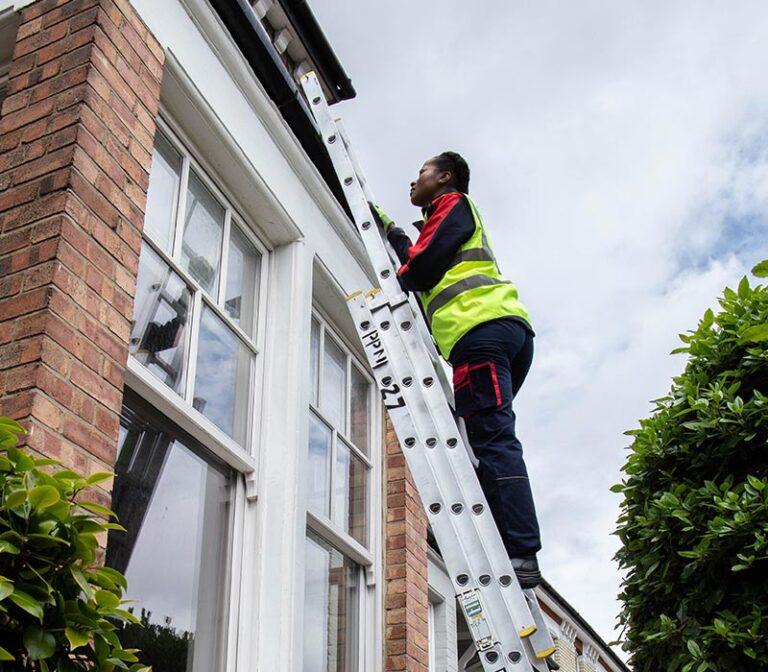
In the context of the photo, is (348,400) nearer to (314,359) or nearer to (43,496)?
(314,359)

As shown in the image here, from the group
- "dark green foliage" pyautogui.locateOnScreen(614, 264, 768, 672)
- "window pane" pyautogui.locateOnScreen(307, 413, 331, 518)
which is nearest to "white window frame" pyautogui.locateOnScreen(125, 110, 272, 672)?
"window pane" pyautogui.locateOnScreen(307, 413, 331, 518)

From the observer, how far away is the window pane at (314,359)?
19.0 ft

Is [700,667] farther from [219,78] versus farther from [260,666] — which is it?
[219,78]

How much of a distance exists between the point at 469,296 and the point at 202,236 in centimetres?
152

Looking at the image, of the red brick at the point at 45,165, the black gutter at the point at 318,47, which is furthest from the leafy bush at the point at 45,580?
the black gutter at the point at 318,47

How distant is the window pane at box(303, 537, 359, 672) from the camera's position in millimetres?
5219

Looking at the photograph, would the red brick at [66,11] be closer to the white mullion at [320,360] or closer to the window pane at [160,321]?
the window pane at [160,321]

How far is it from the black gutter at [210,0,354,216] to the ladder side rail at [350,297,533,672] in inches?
74.1

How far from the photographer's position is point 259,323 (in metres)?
5.34

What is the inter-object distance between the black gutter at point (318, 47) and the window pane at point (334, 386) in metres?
2.63

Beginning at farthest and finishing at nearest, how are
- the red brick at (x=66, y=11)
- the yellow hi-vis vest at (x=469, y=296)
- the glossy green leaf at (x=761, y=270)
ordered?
the yellow hi-vis vest at (x=469, y=296) < the red brick at (x=66, y=11) < the glossy green leaf at (x=761, y=270)

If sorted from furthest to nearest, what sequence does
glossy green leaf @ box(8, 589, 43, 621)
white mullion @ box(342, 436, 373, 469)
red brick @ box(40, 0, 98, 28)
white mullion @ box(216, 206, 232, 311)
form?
white mullion @ box(342, 436, 373, 469), white mullion @ box(216, 206, 232, 311), red brick @ box(40, 0, 98, 28), glossy green leaf @ box(8, 589, 43, 621)

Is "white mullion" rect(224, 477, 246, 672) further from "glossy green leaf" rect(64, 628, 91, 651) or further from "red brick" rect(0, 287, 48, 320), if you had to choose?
"glossy green leaf" rect(64, 628, 91, 651)

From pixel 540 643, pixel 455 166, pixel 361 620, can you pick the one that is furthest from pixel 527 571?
pixel 361 620
